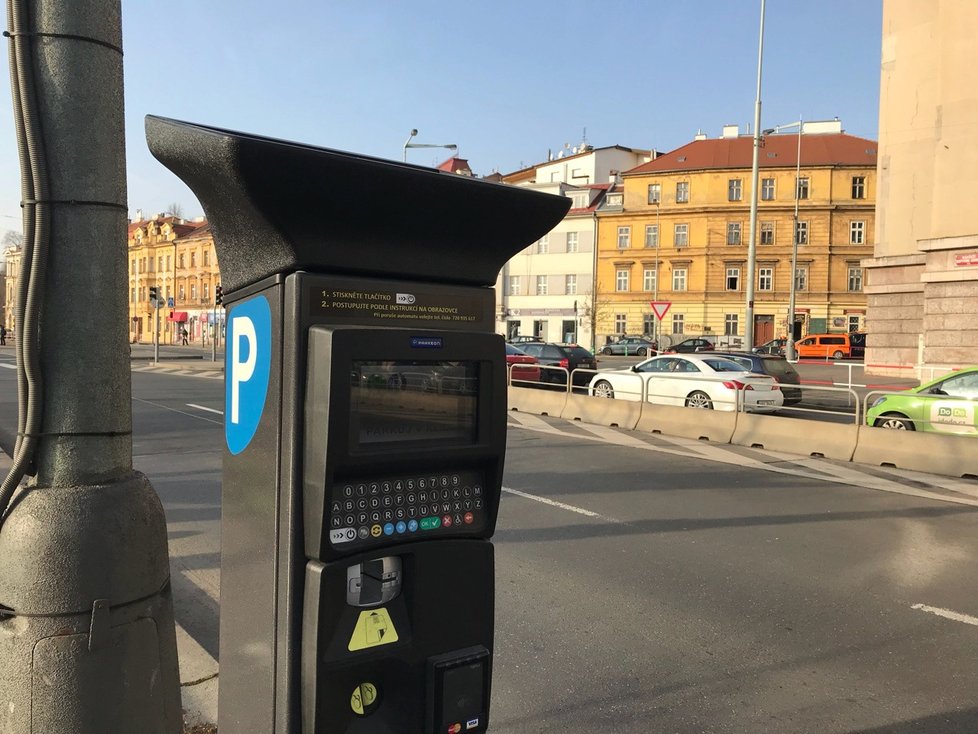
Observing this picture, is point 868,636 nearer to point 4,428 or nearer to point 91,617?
point 91,617

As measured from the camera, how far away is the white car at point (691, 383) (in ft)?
52.9

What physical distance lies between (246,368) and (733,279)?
60062 millimetres

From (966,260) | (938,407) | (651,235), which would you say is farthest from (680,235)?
(938,407)

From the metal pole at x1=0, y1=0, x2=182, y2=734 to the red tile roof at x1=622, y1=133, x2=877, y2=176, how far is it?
6053cm

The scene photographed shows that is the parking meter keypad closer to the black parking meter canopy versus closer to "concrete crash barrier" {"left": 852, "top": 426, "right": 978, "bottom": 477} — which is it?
the black parking meter canopy

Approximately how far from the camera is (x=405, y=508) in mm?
2283

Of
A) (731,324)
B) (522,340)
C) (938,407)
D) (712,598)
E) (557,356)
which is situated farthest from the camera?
(731,324)

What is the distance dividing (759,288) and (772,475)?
52.0 meters

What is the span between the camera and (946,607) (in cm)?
541

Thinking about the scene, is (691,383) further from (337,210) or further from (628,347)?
(628,347)

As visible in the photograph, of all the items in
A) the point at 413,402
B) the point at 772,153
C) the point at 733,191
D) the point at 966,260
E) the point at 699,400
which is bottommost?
the point at 699,400

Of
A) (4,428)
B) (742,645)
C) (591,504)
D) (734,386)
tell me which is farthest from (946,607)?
(4,428)

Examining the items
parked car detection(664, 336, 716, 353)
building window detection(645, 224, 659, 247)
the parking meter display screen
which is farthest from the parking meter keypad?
building window detection(645, 224, 659, 247)

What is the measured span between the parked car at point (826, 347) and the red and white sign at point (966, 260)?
23282 mm
